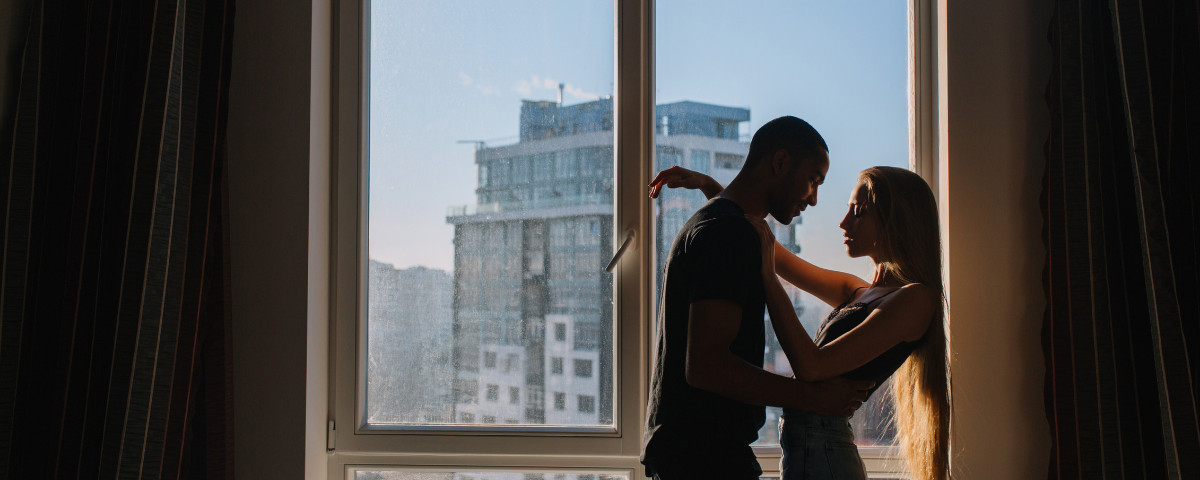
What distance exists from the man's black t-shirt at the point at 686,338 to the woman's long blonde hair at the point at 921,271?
349 mm

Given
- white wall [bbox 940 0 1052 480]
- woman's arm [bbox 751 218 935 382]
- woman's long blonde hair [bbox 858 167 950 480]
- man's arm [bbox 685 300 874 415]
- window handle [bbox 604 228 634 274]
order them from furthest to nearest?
window handle [bbox 604 228 634 274], white wall [bbox 940 0 1052 480], woman's long blonde hair [bbox 858 167 950 480], woman's arm [bbox 751 218 935 382], man's arm [bbox 685 300 874 415]

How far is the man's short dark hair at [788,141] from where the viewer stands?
4.07 feet

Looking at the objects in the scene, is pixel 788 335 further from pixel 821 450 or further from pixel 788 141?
pixel 788 141

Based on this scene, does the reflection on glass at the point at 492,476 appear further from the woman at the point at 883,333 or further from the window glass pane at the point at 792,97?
the woman at the point at 883,333

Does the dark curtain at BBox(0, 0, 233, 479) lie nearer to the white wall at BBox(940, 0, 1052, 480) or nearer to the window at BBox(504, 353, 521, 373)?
the window at BBox(504, 353, 521, 373)

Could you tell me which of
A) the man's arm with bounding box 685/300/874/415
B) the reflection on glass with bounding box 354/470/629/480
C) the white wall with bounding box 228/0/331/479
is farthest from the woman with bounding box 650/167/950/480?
the white wall with bounding box 228/0/331/479

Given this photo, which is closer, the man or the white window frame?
the man

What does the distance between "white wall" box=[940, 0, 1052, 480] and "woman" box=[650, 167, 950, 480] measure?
173 mm

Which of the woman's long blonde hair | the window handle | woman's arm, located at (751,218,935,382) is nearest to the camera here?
woman's arm, located at (751,218,935,382)

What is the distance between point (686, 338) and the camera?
3.76 feet

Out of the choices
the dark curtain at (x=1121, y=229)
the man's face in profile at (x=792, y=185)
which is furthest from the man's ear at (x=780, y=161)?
the dark curtain at (x=1121, y=229)

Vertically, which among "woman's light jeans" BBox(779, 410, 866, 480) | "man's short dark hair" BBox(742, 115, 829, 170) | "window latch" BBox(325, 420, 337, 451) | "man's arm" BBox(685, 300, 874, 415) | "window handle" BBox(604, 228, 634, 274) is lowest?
"window latch" BBox(325, 420, 337, 451)

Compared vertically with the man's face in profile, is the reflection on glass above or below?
below

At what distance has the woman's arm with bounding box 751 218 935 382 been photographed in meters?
1.15
